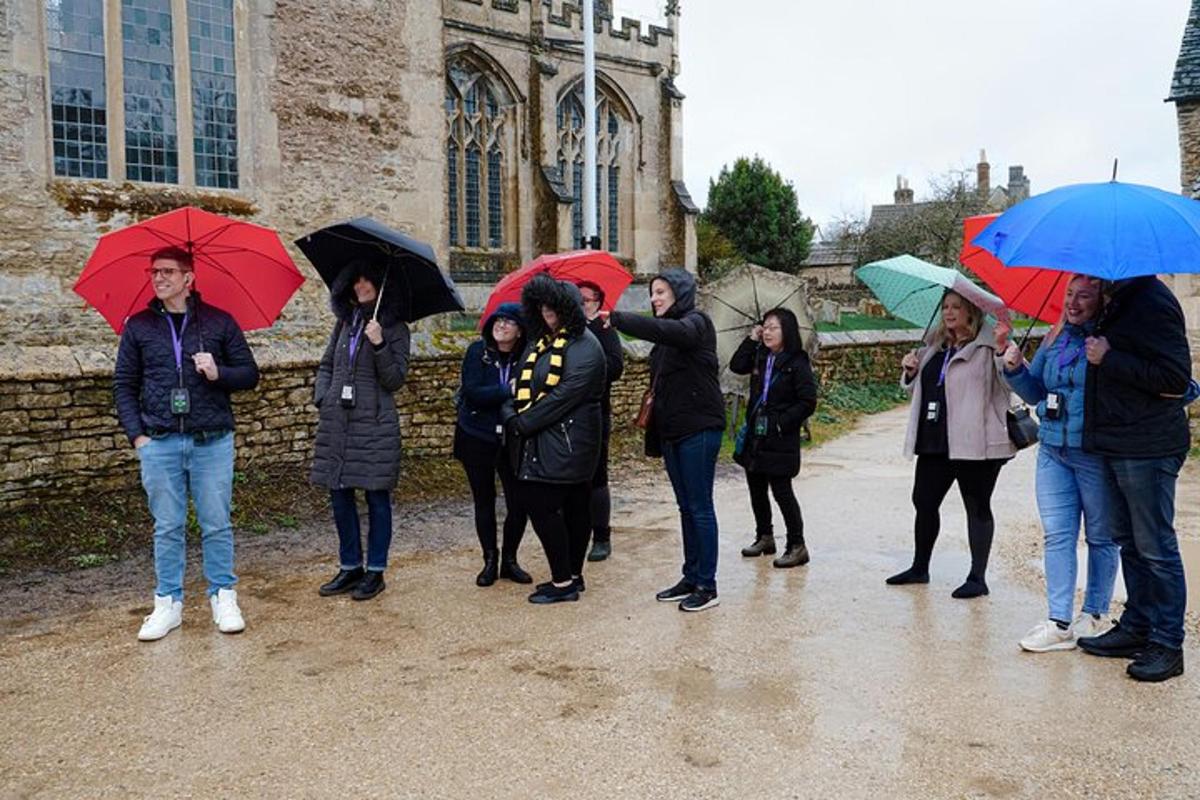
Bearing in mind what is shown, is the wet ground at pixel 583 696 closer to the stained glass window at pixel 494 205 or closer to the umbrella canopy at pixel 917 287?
the umbrella canopy at pixel 917 287

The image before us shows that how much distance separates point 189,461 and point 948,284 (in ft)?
13.8

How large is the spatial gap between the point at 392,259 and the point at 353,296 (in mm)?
325

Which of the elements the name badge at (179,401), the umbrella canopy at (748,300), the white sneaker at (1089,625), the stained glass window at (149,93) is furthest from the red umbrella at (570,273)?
the stained glass window at (149,93)

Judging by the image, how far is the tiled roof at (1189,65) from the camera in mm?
13359

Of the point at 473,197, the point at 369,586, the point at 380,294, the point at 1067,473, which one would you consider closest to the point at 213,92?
the point at 380,294

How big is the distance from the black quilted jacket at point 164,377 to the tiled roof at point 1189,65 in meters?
13.5

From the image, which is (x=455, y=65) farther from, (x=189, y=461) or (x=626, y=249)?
(x=189, y=461)

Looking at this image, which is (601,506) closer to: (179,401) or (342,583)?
(342,583)

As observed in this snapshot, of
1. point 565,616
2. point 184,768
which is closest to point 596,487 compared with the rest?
point 565,616

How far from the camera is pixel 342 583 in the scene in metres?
5.82

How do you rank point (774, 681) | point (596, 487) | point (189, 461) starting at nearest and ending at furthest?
point (774, 681)
point (189, 461)
point (596, 487)

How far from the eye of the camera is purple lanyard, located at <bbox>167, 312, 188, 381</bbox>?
496cm

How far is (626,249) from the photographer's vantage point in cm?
2731

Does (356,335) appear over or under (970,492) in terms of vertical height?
over
